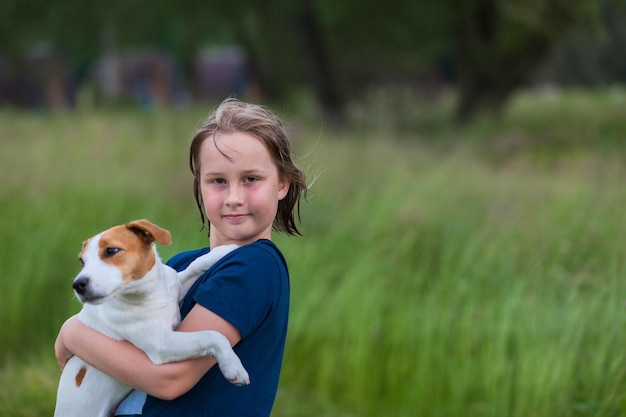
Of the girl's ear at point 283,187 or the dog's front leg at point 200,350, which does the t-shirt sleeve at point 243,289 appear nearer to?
the dog's front leg at point 200,350

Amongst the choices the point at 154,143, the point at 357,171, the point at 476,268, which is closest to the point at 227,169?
the point at 476,268

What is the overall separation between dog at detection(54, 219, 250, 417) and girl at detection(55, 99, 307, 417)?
0.04 metres

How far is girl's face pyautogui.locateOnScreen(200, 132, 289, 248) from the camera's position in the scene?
189 centimetres

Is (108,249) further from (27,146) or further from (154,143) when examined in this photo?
(154,143)

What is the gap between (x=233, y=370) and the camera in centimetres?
167

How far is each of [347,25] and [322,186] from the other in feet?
38.8

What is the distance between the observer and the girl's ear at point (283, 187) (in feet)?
6.75

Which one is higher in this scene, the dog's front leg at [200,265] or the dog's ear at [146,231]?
the dog's ear at [146,231]

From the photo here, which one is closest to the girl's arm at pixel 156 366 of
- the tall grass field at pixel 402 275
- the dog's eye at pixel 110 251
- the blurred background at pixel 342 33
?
the dog's eye at pixel 110 251

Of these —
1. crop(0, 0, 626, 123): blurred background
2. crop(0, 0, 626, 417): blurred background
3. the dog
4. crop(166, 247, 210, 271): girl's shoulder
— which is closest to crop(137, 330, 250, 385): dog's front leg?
the dog

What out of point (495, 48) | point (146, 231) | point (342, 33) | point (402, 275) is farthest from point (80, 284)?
point (342, 33)

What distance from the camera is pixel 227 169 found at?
189 cm

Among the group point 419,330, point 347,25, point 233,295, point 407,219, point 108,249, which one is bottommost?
point 419,330

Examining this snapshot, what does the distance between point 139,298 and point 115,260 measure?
4.0 inches
